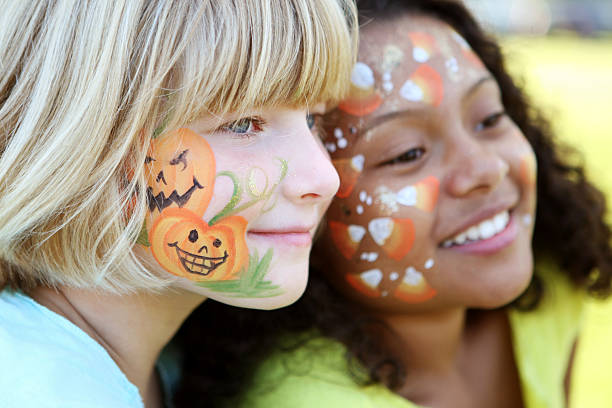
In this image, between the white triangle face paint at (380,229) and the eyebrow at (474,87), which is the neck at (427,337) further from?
the eyebrow at (474,87)

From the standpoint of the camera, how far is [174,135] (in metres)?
1.15

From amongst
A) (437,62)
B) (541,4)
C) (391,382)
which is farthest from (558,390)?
(541,4)

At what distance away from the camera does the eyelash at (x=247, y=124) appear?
1193 mm

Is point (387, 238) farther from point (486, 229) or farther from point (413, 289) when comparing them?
point (486, 229)

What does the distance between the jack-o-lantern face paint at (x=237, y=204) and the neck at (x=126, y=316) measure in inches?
5.2

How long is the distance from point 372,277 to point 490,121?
0.52 metres

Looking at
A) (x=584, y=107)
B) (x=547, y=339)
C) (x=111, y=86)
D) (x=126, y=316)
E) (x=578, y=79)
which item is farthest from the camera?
(x=578, y=79)

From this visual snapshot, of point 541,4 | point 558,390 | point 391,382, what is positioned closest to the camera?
point 391,382

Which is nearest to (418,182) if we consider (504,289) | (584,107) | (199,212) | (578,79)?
(504,289)

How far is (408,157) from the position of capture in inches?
61.9

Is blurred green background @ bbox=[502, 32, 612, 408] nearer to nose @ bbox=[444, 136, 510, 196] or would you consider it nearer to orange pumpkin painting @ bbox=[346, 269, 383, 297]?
nose @ bbox=[444, 136, 510, 196]

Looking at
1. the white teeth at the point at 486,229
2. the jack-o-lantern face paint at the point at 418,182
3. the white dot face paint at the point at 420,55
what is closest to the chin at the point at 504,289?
the jack-o-lantern face paint at the point at 418,182

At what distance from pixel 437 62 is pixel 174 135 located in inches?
29.3

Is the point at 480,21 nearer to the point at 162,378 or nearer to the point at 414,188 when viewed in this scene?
the point at 414,188
